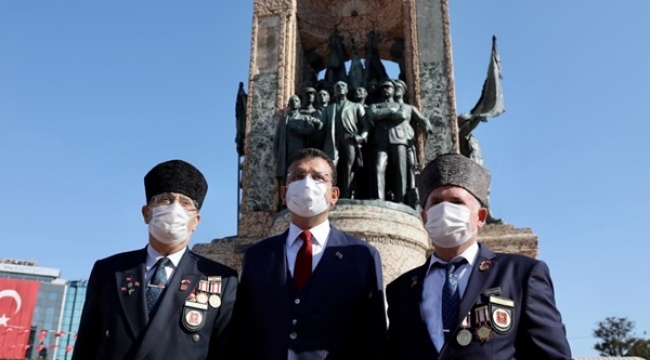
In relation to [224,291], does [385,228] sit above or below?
above

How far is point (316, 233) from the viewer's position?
350 centimetres

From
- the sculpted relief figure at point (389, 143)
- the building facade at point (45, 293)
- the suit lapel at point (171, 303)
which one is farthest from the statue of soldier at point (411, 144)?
the building facade at point (45, 293)

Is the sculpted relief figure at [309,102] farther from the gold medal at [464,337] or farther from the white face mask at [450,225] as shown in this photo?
the gold medal at [464,337]

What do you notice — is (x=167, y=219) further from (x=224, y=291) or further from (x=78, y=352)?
(x=78, y=352)

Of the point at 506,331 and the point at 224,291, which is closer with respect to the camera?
the point at 506,331

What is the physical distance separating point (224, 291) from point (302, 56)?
1053cm

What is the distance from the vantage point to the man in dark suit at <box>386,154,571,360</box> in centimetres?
272

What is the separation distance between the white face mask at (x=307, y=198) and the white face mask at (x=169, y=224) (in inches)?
24.8

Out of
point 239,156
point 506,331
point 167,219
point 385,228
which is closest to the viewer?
point 506,331

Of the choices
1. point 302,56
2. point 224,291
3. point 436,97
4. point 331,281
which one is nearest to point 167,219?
point 224,291

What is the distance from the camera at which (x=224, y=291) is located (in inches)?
133

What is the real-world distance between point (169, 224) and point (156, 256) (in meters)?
0.22

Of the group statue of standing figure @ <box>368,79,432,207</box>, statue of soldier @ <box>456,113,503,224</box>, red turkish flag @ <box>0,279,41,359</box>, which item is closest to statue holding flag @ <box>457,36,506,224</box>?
statue of soldier @ <box>456,113,503,224</box>

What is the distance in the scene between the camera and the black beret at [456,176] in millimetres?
3232
